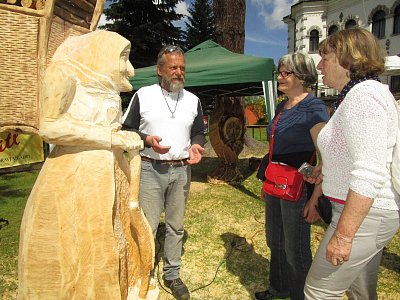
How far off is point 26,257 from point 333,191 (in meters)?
1.35

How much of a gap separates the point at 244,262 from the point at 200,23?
77.3 ft

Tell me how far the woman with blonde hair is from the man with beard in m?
1.18

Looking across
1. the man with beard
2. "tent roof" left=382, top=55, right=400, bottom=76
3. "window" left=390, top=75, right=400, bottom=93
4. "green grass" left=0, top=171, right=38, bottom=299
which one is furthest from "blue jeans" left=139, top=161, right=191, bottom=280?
"window" left=390, top=75, right=400, bottom=93

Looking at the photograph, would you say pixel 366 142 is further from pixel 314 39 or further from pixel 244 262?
pixel 314 39

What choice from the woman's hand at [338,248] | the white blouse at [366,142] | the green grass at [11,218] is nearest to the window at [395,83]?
the green grass at [11,218]

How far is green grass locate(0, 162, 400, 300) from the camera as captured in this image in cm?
291

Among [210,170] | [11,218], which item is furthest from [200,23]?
[11,218]

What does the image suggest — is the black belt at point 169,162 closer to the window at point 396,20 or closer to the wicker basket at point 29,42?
the wicker basket at point 29,42

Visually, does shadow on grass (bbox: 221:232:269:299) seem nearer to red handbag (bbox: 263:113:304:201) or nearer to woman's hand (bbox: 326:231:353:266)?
Answer: red handbag (bbox: 263:113:304:201)

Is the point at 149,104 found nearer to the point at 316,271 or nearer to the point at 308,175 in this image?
the point at 308,175

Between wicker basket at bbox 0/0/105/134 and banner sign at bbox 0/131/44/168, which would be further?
banner sign at bbox 0/131/44/168

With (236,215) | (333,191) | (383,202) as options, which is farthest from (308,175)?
(236,215)

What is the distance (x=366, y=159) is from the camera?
1299 millimetres

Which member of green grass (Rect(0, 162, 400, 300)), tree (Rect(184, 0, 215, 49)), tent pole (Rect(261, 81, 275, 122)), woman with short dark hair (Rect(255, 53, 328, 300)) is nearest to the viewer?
woman with short dark hair (Rect(255, 53, 328, 300))
